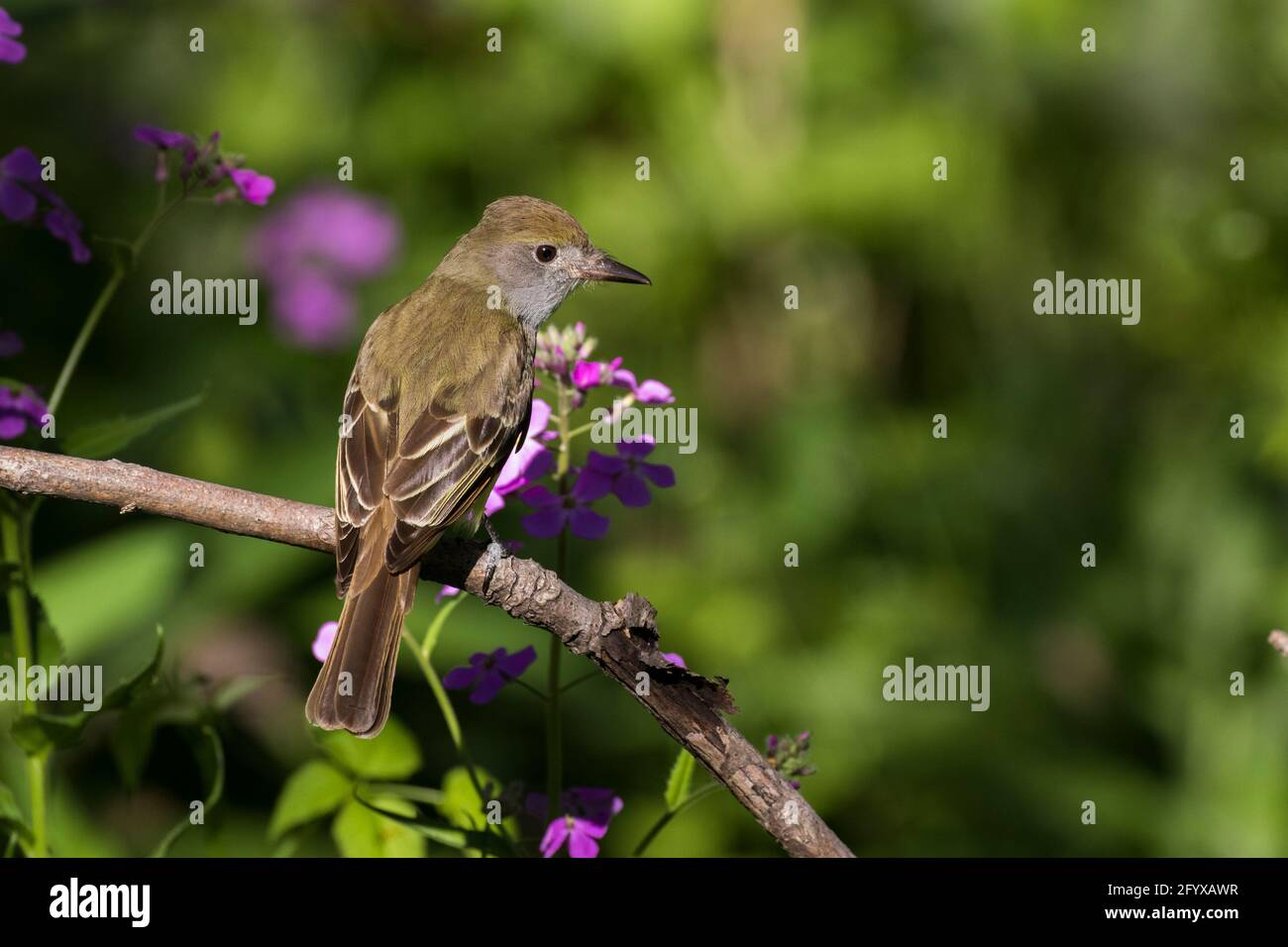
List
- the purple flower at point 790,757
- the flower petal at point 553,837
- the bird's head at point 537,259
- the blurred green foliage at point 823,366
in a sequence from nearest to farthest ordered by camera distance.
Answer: the flower petal at point 553,837
the purple flower at point 790,757
the bird's head at point 537,259
the blurred green foliage at point 823,366

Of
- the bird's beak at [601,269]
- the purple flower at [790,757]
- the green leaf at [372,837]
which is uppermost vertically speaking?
the bird's beak at [601,269]

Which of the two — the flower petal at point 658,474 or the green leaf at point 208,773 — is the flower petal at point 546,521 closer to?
the flower petal at point 658,474

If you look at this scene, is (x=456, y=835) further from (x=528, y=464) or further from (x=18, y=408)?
(x=18, y=408)

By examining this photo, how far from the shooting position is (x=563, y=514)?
278cm

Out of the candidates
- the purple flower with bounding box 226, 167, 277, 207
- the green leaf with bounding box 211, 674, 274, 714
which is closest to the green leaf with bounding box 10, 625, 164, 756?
the green leaf with bounding box 211, 674, 274, 714

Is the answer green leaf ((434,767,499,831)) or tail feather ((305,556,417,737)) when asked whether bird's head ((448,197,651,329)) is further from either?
green leaf ((434,767,499,831))

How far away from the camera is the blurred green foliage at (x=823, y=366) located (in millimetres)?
5465

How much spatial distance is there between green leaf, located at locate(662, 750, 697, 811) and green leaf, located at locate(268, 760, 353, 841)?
2.49 feet

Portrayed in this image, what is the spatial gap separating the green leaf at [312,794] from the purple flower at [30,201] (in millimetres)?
1109

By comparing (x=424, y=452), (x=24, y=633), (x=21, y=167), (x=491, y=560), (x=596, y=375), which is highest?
(x=21, y=167)

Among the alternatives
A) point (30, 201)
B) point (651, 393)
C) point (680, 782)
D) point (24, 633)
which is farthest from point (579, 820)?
point (30, 201)

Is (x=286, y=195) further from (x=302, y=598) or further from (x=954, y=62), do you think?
(x=954, y=62)

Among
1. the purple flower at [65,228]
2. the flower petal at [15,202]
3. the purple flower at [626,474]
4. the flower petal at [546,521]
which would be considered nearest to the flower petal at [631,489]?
the purple flower at [626,474]

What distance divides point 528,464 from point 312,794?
80 centimetres
